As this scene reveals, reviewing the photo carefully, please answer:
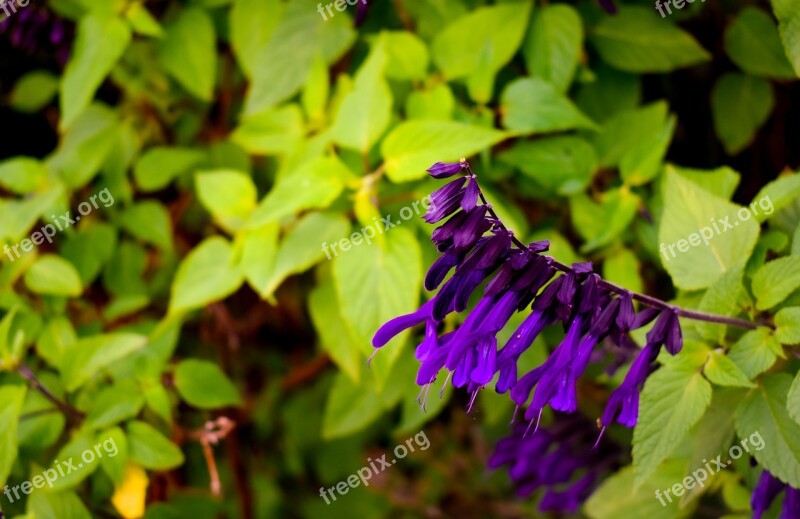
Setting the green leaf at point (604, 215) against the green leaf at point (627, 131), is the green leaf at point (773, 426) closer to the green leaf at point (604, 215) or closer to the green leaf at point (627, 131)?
the green leaf at point (604, 215)

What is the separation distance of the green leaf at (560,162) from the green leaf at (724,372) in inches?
22.0

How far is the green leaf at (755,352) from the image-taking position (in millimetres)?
1081

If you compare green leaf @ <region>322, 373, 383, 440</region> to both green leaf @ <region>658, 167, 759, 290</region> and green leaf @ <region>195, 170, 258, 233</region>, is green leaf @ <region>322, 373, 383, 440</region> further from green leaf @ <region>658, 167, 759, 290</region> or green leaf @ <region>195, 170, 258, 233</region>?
green leaf @ <region>658, 167, 759, 290</region>

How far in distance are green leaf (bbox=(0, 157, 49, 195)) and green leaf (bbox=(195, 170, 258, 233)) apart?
1.39ft

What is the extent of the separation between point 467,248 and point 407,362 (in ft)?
2.69

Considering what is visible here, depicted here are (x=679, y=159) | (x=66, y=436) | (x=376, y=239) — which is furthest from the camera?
(x=679, y=159)

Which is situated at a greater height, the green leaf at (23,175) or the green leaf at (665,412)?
the green leaf at (23,175)

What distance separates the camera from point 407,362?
172 cm

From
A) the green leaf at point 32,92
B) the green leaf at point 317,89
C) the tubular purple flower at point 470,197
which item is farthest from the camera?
the green leaf at point 32,92

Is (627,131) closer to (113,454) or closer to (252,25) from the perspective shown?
(252,25)

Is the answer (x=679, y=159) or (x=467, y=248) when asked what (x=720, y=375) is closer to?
(x=467, y=248)

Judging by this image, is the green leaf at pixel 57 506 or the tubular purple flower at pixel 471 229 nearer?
the tubular purple flower at pixel 471 229

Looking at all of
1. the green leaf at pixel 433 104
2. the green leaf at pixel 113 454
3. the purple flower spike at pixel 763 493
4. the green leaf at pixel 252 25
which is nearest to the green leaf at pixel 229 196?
the green leaf at pixel 252 25

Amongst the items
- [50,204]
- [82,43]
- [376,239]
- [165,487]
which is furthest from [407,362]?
[82,43]
